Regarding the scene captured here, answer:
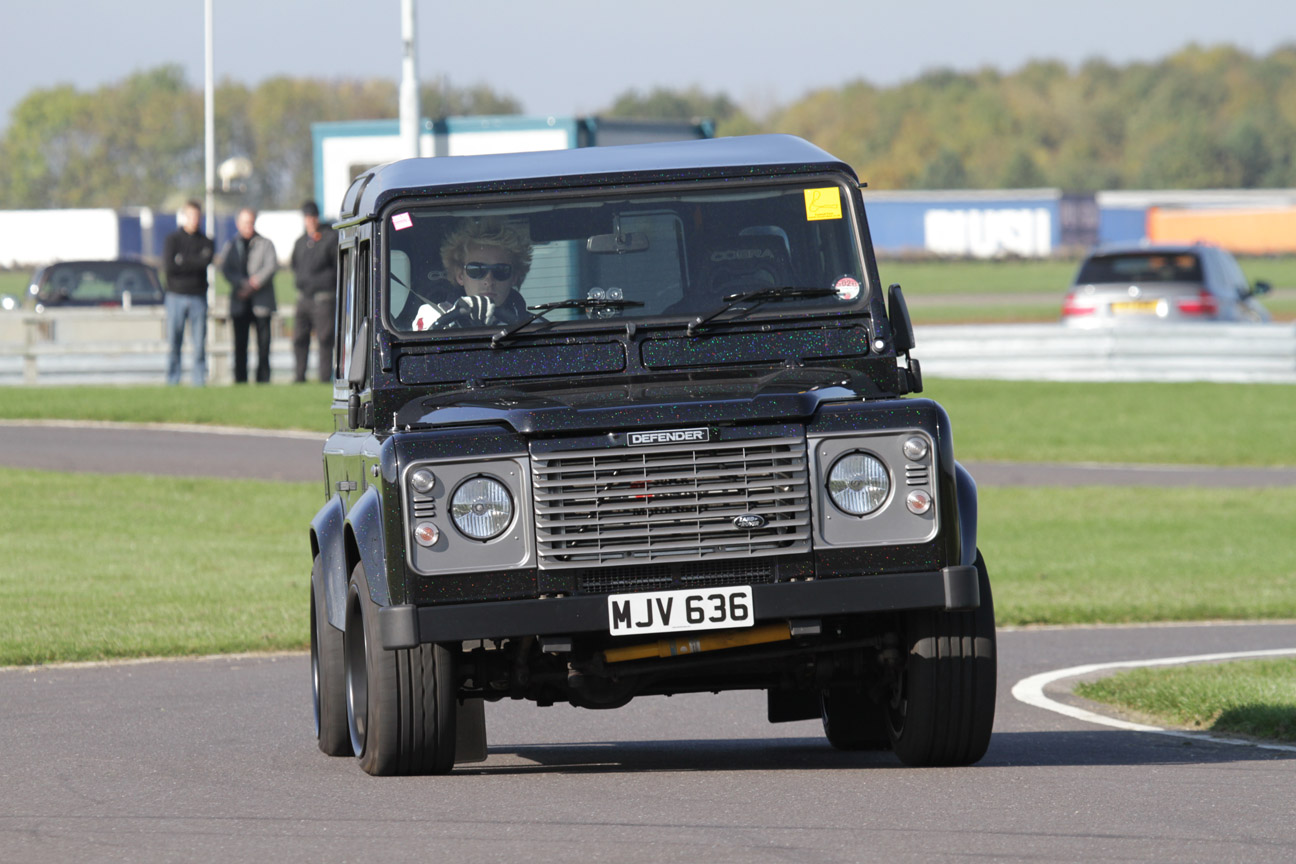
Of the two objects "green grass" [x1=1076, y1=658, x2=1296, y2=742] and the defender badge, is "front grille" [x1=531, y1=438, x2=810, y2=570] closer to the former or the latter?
the defender badge

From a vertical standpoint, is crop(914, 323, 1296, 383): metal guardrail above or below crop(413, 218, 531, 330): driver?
below

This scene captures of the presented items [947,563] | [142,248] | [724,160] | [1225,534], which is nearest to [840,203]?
[724,160]

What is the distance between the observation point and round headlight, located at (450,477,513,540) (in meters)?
6.54

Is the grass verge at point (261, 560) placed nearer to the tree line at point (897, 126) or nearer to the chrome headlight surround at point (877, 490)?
the chrome headlight surround at point (877, 490)

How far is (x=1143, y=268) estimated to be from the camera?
2820cm

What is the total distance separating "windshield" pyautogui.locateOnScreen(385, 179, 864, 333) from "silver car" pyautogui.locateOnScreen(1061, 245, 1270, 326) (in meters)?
20.7

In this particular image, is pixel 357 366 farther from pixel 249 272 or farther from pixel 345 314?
pixel 249 272

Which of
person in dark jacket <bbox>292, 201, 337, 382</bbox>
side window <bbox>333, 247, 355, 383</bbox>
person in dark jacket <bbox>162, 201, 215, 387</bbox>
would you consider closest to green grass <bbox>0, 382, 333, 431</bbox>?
person in dark jacket <bbox>292, 201, 337, 382</bbox>

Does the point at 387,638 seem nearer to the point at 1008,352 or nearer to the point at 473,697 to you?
the point at 473,697

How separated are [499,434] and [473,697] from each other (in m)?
1.04

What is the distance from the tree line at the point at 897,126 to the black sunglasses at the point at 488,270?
113903 millimetres

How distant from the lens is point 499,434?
6.57m

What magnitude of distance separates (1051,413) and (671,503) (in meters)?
19.4

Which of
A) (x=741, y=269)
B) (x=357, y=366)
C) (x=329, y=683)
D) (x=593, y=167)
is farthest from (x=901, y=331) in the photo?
(x=329, y=683)
